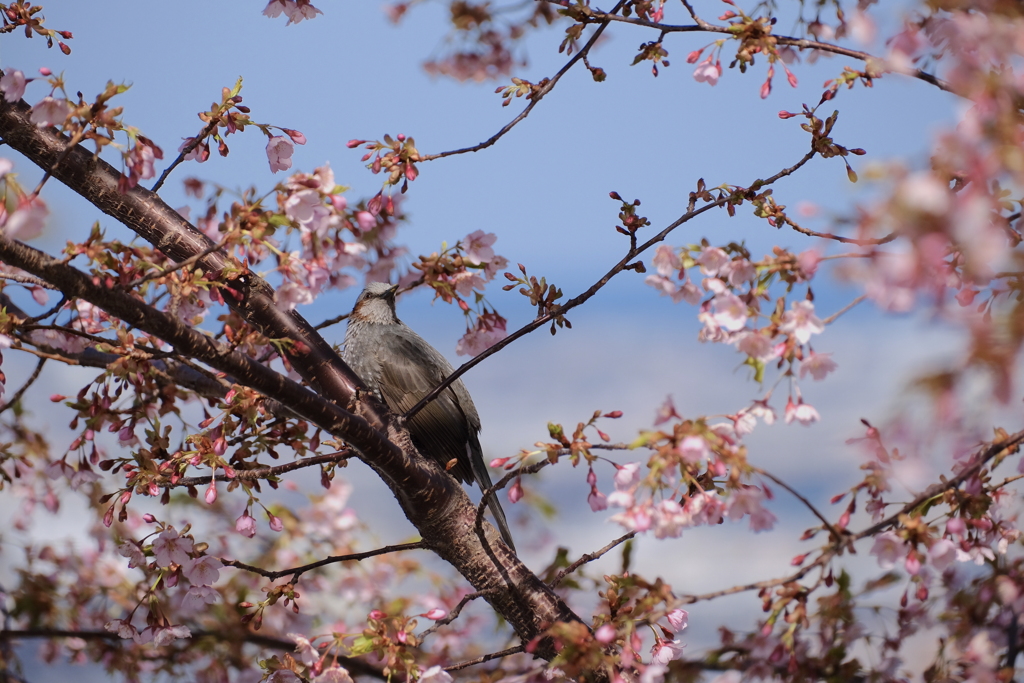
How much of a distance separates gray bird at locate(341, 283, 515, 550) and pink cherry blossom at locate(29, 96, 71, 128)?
246 centimetres

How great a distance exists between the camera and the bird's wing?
191 inches

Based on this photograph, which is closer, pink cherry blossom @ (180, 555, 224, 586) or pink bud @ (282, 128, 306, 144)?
pink bud @ (282, 128, 306, 144)

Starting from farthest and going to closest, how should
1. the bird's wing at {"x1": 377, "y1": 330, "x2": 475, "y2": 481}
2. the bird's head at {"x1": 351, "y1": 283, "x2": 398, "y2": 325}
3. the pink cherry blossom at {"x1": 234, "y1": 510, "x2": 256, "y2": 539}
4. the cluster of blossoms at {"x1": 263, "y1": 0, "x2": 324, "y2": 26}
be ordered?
the bird's head at {"x1": 351, "y1": 283, "x2": 398, "y2": 325} → the bird's wing at {"x1": 377, "y1": 330, "x2": 475, "y2": 481} → the cluster of blossoms at {"x1": 263, "y1": 0, "x2": 324, "y2": 26} → the pink cherry blossom at {"x1": 234, "y1": 510, "x2": 256, "y2": 539}

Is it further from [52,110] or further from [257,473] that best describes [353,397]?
[52,110]

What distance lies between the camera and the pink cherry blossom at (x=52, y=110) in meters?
2.51

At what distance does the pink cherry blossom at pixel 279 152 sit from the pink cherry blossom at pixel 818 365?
1.94 metres

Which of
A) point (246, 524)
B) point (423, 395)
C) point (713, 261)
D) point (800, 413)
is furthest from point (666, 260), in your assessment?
point (423, 395)

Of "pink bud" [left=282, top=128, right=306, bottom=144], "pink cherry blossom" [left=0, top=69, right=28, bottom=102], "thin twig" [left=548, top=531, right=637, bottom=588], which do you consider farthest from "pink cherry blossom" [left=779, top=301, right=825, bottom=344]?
"pink cherry blossom" [left=0, top=69, right=28, bottom=102]

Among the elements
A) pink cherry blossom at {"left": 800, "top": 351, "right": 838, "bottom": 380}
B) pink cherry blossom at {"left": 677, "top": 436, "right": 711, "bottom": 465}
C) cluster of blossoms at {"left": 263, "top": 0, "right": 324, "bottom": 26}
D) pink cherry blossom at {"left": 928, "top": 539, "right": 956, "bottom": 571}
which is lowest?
pink cherry blossom at {"left": 928, "top": 539, "right": 956, "bottom": 571}

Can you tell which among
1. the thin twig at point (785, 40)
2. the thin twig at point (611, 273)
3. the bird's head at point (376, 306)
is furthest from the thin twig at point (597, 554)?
the bird's head at point (376, 306)

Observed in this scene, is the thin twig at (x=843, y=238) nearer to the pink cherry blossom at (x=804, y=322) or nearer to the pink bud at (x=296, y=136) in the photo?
the pink cherry blossom at (x=804, y=322)

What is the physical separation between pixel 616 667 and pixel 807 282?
1365mm

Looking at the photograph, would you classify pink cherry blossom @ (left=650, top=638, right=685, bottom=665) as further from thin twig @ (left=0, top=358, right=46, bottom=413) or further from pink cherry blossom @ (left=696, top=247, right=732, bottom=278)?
thin twig @ (left=0, top=358, right=46, bottom=413)

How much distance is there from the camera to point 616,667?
2592mm
